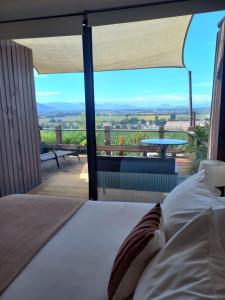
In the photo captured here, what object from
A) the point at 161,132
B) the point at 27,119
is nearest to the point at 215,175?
the point at 161,132

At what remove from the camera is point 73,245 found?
1389mm

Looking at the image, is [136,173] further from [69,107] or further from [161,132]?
[69,107]

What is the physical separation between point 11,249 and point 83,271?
1.45 ft

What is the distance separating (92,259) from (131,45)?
113 inches

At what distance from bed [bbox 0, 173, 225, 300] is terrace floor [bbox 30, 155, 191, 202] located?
5.54ft

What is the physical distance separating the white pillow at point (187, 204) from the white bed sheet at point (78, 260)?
1.23 ft

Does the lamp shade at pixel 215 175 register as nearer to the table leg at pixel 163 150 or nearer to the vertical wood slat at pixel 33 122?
the table leg at pixel 163 150

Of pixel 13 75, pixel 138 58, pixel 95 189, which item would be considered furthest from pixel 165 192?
pixel 13 75

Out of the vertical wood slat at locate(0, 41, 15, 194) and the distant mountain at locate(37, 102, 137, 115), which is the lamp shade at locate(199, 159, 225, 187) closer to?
the distant mountain at locate(37, 102, 137, 115)

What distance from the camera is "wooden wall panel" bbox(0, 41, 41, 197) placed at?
11.6 feet

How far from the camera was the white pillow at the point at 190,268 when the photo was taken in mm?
682

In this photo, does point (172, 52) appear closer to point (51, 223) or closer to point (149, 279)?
point (51, 223)

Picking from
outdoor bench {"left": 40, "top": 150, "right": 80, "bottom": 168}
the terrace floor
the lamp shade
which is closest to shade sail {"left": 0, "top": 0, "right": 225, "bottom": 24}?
the lamp shade

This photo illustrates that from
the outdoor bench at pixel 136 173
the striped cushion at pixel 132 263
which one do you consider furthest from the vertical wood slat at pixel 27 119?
the striped cushion at pixel 132 263
